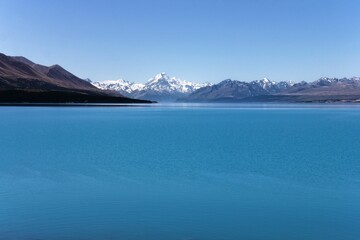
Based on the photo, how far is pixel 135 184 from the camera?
93.0 feet

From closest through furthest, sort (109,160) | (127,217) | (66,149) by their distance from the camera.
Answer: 1. (127,217)
2. (109,160)
3. (66,149)

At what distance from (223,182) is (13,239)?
15163 millimetres

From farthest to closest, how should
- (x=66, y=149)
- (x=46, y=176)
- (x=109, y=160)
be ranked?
(x=66, y=149) → (x=109, y=160) → (x=46, y=176)

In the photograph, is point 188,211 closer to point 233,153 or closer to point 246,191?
point 246,191

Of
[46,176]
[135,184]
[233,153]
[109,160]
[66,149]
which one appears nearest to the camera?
[135,184]

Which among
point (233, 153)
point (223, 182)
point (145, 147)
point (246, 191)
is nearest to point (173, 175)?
point (223, 182)

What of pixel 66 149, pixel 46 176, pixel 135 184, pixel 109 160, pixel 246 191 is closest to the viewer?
pixel 246 191

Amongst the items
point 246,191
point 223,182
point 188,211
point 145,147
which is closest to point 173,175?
point 223,182

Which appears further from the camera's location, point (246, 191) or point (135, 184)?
point (135, 184)

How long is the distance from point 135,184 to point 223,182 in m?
5.74

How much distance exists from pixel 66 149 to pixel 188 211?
93.1 ft

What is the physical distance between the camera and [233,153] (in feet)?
145

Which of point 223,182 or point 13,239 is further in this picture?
point 223,182

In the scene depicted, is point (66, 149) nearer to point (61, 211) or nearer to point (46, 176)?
point (46, 176)
